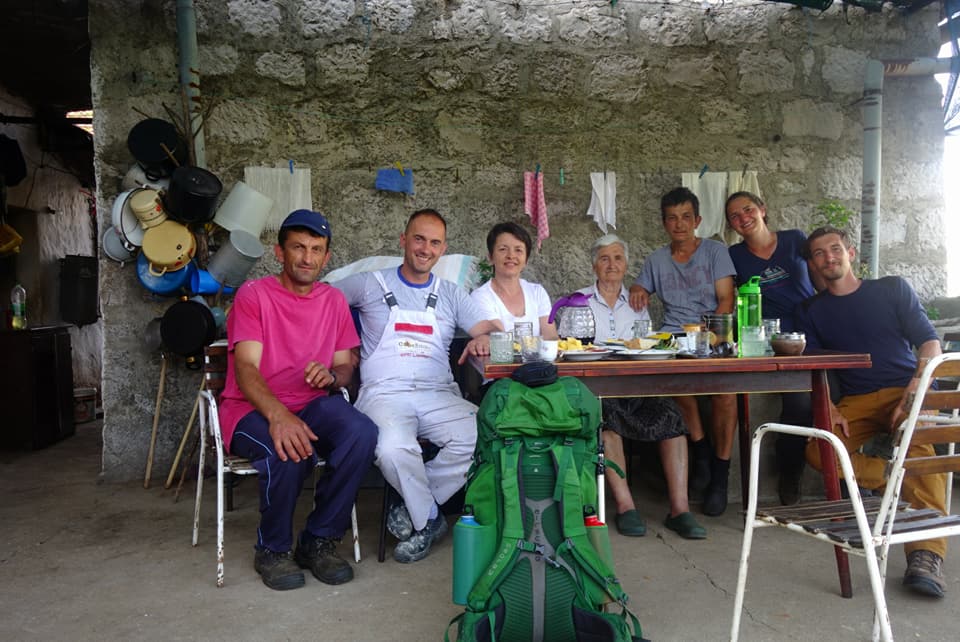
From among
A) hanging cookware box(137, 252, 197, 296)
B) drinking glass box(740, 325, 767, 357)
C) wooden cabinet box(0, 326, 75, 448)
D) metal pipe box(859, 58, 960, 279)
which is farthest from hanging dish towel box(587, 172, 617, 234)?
wooden cabinet box(0, 326, 75, 448)

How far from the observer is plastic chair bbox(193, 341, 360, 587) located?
273 centimetres

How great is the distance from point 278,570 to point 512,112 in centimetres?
329

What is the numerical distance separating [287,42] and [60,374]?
139 inches

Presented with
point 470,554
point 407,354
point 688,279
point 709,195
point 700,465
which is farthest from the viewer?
point 709,195

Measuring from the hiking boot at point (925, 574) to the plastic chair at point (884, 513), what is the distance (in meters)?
0.47

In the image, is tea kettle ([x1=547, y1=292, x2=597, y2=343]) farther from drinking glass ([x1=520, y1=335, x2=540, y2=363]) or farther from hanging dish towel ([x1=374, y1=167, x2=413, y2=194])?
hanging dish towel ([x1=374, y1=167, x2=413, y2=194])

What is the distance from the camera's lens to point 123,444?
4.40m

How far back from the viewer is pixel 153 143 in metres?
4.23

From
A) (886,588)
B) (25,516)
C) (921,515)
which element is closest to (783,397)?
(886,588)

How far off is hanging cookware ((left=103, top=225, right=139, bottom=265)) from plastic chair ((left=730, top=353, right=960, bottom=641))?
3.77 m

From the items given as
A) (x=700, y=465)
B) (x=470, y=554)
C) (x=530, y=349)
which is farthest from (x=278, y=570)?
(x=700, y=465)

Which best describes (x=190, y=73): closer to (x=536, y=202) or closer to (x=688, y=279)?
(x=536, y=202)

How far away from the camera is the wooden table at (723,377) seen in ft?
8.34

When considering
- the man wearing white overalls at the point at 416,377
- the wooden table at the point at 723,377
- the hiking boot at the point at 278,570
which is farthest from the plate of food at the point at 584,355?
the hiking boot at the point at 278,570
